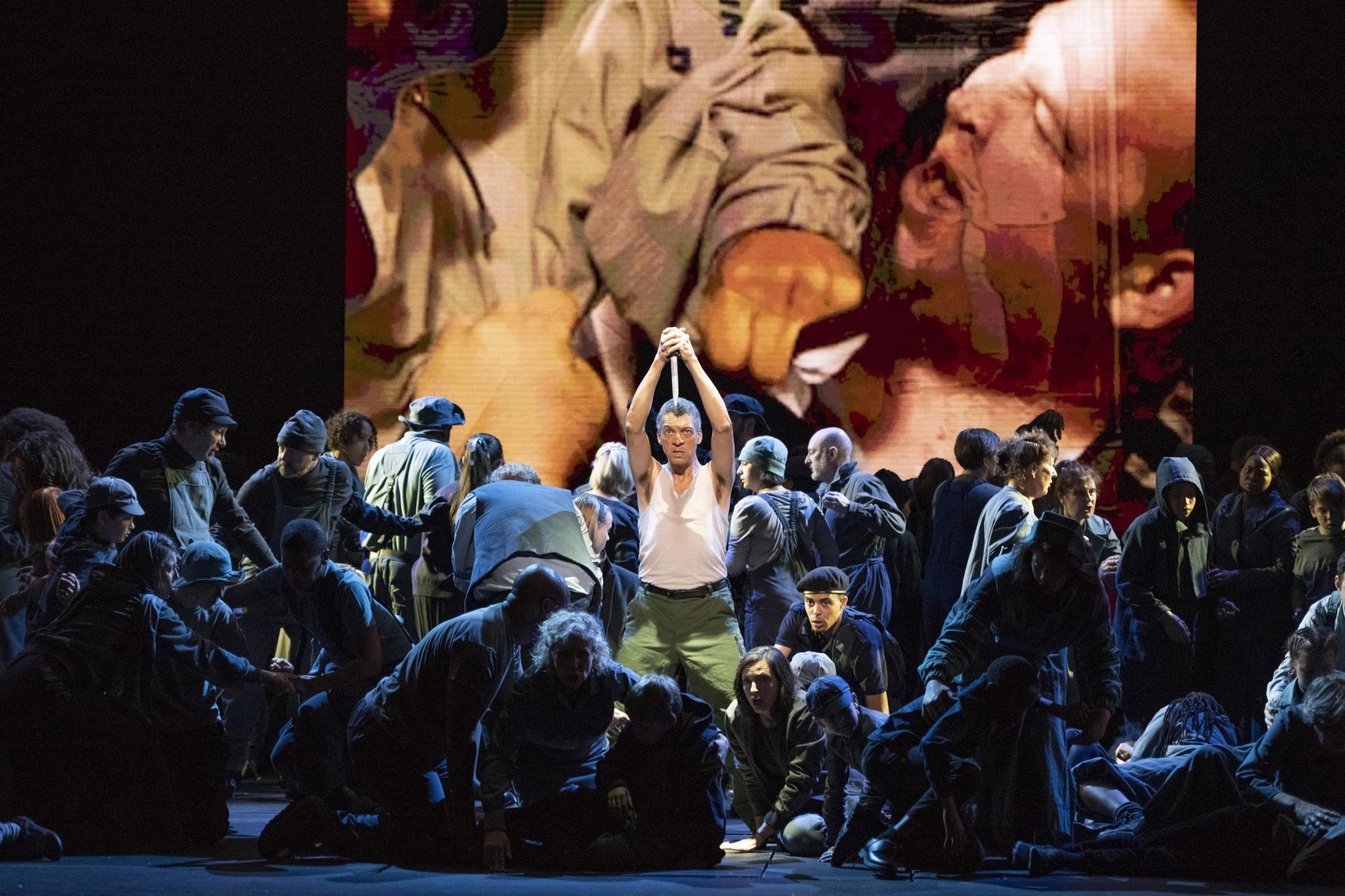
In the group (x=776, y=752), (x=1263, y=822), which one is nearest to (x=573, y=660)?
(x=776, y=752)

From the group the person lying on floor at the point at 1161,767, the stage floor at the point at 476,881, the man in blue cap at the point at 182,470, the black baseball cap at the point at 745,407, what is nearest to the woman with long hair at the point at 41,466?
the man in blue cap at the point at 182,470

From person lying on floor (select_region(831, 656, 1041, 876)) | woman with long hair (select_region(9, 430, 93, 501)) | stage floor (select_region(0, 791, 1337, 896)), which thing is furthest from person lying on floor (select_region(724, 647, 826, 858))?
woman with long hair (select_region(9, 430, 93, 501))

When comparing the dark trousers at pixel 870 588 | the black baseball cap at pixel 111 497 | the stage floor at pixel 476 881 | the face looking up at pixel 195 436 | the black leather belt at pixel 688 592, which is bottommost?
the stage floor at pixel 476 881

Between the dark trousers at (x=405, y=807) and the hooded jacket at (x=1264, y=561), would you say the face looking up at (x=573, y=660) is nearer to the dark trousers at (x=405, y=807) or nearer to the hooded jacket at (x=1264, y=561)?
the dark trousers at (x=405, y=807)

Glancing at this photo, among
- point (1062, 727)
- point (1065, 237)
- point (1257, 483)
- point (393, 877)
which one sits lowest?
point (393, 877)

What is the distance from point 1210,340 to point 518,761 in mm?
4776

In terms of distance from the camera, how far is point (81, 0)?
7.74 meters

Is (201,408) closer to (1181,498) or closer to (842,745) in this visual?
(842,745)

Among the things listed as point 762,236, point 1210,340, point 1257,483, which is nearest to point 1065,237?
point 1210,340

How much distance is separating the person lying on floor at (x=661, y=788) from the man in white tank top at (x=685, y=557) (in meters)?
0.57

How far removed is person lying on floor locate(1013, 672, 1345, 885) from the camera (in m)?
3.82

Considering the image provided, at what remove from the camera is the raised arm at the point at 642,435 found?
471cm

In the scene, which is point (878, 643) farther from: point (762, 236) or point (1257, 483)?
point (762, 236)

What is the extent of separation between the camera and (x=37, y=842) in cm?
396
